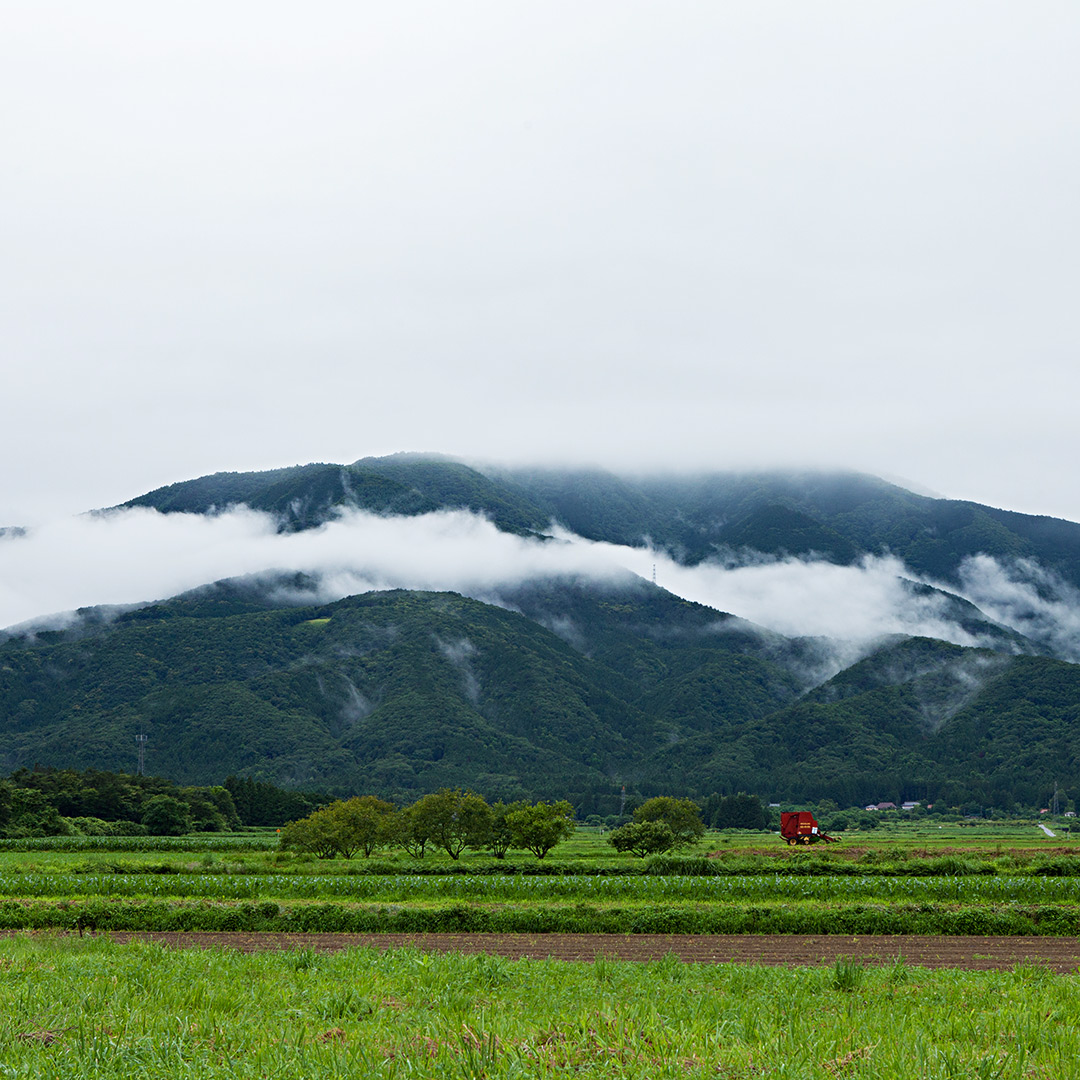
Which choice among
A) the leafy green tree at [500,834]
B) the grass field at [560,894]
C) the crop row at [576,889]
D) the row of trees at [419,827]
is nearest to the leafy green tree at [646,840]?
the grass field at [560,894]

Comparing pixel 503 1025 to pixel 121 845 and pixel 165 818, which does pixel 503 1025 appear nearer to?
pixel 121 845

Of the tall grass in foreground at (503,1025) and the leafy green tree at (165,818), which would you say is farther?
the leafy green tree at (165,818)

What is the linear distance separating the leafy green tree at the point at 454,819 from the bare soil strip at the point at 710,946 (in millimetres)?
46864

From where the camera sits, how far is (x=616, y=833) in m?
83.5

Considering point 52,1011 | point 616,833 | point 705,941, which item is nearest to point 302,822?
point 616,833

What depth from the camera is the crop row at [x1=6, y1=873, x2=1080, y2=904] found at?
4731cm

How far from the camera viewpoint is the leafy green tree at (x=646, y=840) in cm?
8106

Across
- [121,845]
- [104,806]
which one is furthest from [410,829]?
[104,806]

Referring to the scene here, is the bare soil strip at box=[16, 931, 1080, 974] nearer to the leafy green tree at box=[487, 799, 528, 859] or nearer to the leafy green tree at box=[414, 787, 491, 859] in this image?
the leafy green tree at box=[414, 787, 491, 859]

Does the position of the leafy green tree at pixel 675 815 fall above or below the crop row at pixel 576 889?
below

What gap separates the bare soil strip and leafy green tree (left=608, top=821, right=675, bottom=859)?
4631 centimetres

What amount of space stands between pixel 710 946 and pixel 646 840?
166 feet

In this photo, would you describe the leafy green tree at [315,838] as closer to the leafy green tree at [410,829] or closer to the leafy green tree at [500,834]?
the leafy green tree at [410,829]

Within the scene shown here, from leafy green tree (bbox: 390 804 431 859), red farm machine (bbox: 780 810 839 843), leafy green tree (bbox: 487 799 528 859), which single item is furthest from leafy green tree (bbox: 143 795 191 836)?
red farm machine (bbox: 780 810 839 843)
